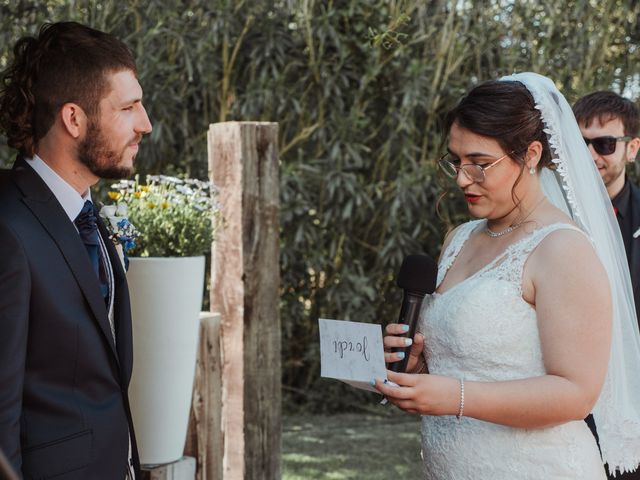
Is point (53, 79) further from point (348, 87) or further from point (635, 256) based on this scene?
point (348, 87)

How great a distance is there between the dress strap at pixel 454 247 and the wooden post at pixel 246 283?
130cm

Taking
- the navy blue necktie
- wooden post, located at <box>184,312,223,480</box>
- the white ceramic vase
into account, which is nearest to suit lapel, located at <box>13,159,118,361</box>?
the navy blue necktie

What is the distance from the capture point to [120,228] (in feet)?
8.52

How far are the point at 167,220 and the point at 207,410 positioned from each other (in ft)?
2.63

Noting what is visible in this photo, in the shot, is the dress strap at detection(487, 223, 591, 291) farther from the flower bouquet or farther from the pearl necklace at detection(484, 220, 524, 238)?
the flower bouquet

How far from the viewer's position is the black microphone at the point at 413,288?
214 centimetres

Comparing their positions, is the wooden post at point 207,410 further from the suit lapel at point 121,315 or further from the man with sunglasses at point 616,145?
the man with sunglasses at point 616,145

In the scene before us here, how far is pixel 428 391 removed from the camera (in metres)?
1.97

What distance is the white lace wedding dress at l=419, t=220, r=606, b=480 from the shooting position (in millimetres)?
2148

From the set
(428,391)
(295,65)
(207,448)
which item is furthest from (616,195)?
(295,65)

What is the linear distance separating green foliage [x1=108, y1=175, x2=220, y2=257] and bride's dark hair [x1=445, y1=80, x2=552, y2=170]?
3.67ft

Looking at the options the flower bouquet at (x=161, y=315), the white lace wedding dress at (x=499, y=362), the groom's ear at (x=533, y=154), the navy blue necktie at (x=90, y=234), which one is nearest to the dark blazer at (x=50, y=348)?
the navy blue necktie at (x=90, y=234)

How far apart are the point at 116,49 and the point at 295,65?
4169mm

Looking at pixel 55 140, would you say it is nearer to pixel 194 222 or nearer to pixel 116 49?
pixel 116 49
